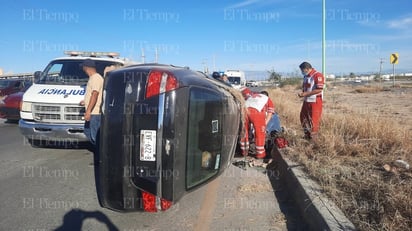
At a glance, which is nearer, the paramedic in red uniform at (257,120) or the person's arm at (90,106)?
the person's arm at (90,106)

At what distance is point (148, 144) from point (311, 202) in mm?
1897

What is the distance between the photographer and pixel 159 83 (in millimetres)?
3045

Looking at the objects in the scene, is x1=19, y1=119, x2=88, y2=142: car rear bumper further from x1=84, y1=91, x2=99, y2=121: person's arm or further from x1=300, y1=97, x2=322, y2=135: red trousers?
x1=300, y1=97, x2=322, y2=135: red trousers

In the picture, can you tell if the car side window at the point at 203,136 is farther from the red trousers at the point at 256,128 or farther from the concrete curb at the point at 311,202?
the red trousers at the point at 256,128

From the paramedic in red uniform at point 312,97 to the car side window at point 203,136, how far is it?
3.72 metres

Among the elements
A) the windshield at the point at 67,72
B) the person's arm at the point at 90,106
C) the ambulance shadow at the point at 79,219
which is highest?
the windshield at the point at 67,72

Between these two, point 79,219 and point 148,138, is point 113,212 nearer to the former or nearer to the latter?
point 79,219

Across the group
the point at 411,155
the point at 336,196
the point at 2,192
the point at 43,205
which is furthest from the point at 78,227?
the point at 411,155

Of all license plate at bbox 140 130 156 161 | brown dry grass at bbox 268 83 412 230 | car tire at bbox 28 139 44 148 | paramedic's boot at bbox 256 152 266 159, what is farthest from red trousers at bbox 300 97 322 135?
car tire at bbox 28 139 44 148

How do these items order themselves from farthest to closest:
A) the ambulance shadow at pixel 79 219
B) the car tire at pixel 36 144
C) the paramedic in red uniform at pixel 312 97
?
1. the car tire at pixel 36 144
2. the paramedic in red uniform at pixel 312 97
3. the ambulance shadow at pixel 79 219

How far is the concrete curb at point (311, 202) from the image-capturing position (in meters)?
3.27

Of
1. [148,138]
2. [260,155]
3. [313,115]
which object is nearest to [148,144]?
[148,138]

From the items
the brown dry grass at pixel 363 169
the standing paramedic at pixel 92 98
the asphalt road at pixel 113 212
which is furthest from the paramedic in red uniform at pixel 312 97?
the standing paramedic at pixel 92 98

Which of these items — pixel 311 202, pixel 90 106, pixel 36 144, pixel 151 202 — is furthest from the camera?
pixel 36 144
